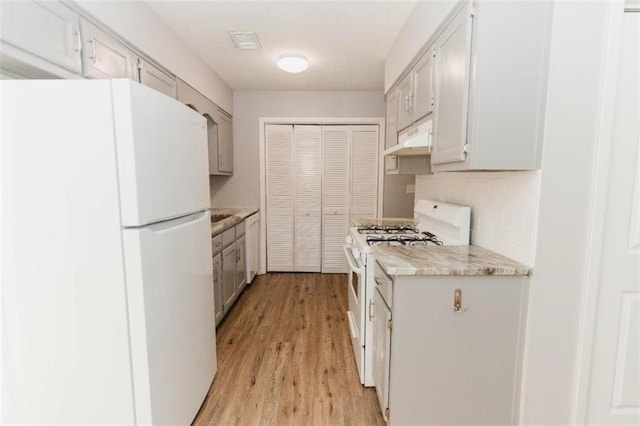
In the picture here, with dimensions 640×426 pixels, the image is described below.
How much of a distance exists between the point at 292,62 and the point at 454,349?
2.61 metres

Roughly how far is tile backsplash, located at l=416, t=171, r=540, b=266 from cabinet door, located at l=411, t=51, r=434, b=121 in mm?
502

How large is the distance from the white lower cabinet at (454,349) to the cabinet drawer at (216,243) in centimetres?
162

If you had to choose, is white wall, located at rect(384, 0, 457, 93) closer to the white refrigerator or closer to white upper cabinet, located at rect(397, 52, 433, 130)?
white upper cabinet, located at rect(397, 52, 433, 130)

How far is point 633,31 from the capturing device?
1.26 m

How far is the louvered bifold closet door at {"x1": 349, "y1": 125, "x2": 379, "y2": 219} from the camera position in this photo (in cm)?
412

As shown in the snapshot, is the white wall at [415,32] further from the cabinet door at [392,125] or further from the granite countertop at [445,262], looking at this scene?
the granite countertop at [445,262]

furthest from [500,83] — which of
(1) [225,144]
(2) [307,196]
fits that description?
(1) [225,144]

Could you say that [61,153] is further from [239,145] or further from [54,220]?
[239,145]

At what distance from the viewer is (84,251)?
1.19 m

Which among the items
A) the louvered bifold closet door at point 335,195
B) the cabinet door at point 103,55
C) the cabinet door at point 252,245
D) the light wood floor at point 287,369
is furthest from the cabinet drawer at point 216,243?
the louvered bifold closet door at point 335,195

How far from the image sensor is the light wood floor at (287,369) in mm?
1738

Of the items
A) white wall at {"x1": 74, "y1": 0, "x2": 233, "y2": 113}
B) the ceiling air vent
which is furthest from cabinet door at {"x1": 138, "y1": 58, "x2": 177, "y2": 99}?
the ceiling air vent

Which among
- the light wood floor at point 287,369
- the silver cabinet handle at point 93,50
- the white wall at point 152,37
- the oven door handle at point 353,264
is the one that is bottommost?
the light wood floor at point 287,369

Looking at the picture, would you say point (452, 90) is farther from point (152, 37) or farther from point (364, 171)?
point (364, 171)
